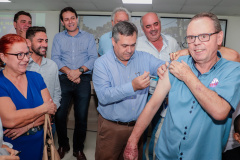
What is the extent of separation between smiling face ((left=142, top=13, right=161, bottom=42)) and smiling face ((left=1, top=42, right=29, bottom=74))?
1.57 m

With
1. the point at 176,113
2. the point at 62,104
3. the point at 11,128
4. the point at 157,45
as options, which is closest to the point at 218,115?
the point at 176,113

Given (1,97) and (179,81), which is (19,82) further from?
(179,81)

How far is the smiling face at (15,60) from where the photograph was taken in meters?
1.67

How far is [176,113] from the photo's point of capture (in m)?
1.22

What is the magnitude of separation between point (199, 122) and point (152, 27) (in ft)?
5.81

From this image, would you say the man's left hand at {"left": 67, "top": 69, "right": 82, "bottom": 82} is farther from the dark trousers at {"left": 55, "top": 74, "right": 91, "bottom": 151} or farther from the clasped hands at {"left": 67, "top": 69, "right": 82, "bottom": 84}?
the dark trousers at {"left": 55, "top": 74, "right": 91, "bottom": 151}

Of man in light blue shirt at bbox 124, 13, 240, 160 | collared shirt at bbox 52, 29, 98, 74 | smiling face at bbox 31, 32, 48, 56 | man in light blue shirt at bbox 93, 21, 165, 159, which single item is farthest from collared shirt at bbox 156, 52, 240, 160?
collared shirt at bbox 52, 29, 98, 74

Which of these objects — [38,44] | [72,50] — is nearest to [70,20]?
[72,50]

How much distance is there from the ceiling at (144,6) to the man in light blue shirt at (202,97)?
5.08 metres

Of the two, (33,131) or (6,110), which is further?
(33,131)

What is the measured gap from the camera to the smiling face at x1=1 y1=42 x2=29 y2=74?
1.67m

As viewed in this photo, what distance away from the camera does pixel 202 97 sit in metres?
1.06

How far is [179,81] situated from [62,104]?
2062mm

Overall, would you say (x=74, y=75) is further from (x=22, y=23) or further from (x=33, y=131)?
(x=22, y=23)
